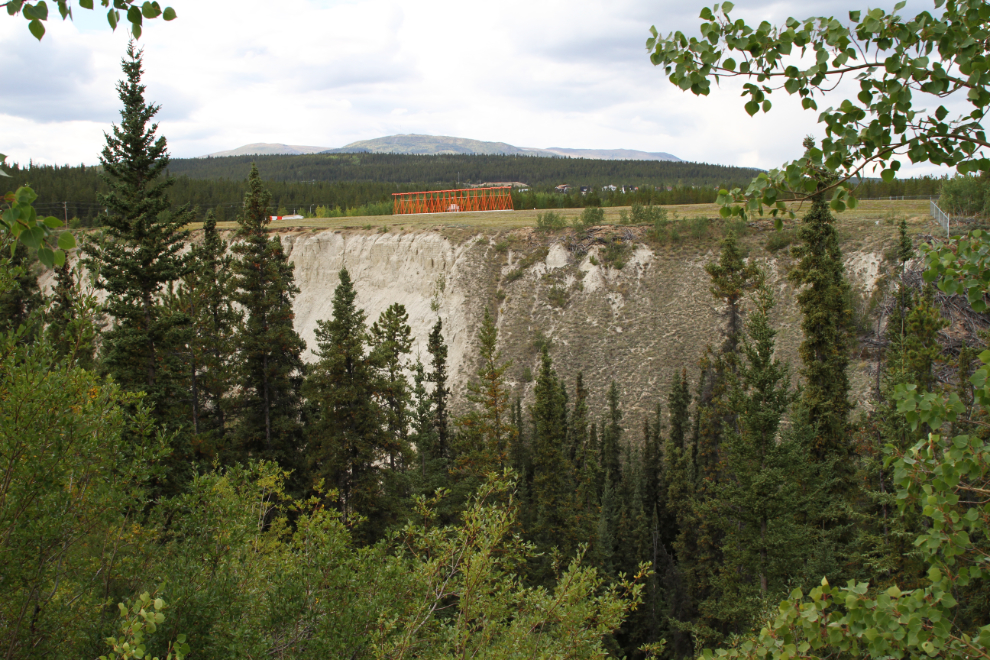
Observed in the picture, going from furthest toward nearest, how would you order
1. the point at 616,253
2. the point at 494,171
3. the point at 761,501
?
the point at 494,171 < the point at 616,253 < the point at 761,501

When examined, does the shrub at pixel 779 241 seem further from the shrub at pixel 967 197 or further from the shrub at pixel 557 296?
the shrub at pixel 557 296

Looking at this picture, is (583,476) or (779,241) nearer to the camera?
(583,476)

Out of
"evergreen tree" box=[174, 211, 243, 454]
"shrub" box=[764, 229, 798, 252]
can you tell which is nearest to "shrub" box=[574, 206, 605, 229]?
"shrub" box=[764, 229, 798, 252]

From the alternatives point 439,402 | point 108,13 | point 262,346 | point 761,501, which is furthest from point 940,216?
point 108,13

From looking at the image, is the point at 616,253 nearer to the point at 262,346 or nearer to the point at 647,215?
the point at 647,215

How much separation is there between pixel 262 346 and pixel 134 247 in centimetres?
670

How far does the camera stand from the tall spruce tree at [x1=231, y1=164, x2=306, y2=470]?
23.4 m

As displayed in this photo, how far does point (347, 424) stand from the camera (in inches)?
894

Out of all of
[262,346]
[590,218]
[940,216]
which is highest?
[590,218]

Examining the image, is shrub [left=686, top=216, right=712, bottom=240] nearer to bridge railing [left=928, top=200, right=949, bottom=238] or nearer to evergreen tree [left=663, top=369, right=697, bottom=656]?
bridge railing [left=928, top=200, right=949, bottom=238]

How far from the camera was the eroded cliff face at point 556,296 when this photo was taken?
4253 cm

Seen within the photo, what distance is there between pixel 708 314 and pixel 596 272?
993 cm

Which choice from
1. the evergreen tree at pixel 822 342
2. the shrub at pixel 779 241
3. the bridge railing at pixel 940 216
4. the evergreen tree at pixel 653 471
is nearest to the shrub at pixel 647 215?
the shrub at pixel 779 241

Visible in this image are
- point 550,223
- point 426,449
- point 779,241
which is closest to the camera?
point 426,449
